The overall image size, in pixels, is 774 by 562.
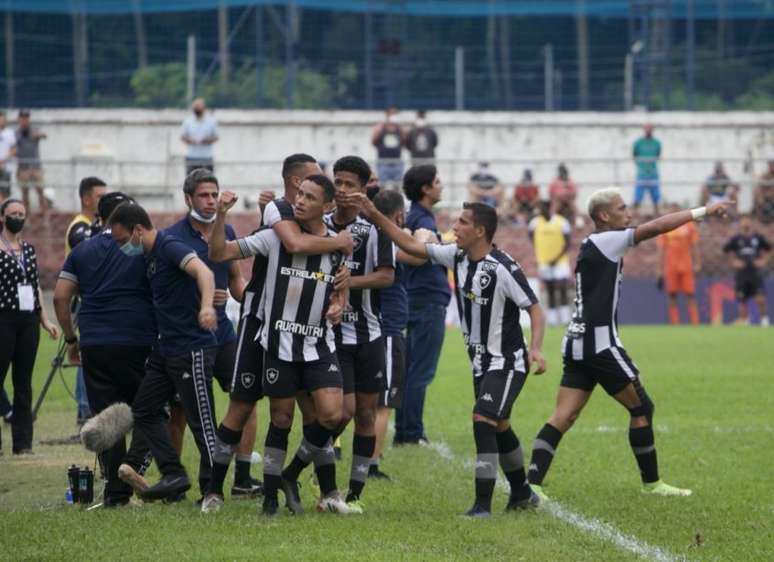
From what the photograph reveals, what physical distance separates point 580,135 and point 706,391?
759 inches

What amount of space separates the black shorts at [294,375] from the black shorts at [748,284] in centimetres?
2103

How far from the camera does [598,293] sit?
9.93 meters

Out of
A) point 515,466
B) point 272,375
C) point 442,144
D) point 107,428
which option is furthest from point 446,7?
point 272,375

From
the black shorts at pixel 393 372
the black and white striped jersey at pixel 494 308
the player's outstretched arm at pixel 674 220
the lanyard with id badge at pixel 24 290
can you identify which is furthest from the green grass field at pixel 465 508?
the player's outstretched arm at pixel 674 220

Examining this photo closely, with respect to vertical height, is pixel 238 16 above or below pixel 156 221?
above

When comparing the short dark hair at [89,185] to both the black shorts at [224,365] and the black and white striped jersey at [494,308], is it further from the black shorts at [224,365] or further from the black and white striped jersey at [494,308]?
the black and white striped jersey at [494,308]

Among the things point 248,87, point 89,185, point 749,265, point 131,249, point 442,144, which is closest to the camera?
point 131,249

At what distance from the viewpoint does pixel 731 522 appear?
8898mm

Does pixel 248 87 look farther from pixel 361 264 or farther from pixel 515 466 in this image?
pixel 515 466

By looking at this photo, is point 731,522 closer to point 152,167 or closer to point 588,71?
point 152,167

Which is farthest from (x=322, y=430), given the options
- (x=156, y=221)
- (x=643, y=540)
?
(x=156, y=221)

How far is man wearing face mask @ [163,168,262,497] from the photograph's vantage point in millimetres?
9531

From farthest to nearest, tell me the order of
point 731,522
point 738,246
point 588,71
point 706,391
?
1. point 588,71
2. point 738,246
3. point 706,391
4. point 731,522

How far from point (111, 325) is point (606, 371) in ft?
11.1
